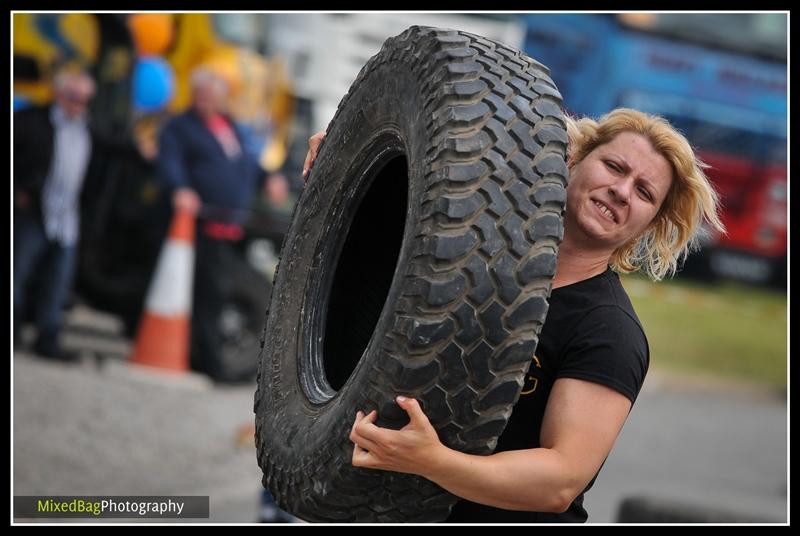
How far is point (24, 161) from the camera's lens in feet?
25.7

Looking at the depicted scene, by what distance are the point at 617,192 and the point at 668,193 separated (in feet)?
0.59

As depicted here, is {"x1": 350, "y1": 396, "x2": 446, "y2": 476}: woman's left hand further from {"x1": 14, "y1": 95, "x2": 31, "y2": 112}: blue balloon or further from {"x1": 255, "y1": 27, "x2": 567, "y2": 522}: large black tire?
{"x1": 14, "y1": 95, "x2": 31, "y2": 112}: blue balloon

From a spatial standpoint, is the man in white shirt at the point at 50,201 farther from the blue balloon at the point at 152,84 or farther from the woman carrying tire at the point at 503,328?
the woman carrying tire at the point at 503,328

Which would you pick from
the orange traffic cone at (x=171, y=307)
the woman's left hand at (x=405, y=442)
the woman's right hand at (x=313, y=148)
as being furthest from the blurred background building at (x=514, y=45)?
the woman's left hand at (x=405, y=442)

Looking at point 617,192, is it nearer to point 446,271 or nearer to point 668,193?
point 668,193

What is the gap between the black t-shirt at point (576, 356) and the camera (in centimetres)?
229

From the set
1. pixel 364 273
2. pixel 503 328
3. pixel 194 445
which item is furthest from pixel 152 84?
pixel 503 328

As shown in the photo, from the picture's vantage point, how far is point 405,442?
7.00 feet

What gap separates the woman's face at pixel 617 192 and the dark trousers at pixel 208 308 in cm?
610

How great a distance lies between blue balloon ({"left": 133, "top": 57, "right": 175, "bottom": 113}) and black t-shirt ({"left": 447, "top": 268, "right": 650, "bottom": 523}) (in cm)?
Answer: 634
